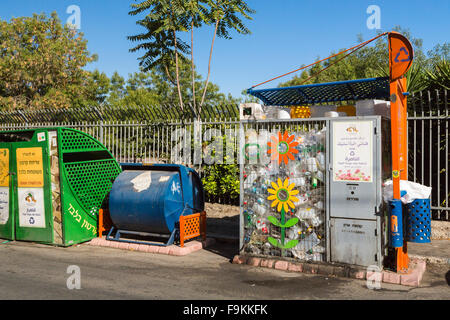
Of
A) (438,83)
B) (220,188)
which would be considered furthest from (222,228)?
(438,83)

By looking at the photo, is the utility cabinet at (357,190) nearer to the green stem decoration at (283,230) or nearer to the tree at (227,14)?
the green stem decoration at (283,230)

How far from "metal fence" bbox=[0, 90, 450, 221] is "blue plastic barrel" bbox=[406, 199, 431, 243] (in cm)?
293

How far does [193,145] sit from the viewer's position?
1025cm

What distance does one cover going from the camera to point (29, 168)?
743cm

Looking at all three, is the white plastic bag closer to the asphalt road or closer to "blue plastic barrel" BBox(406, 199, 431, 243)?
"blue plastic barrel" BBox(406, 199, 431, 243)

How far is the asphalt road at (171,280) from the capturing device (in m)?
4.67

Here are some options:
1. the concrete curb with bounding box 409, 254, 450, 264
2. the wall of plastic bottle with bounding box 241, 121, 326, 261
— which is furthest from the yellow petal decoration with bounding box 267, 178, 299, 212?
the concrete curb with bounding box 409, 254, 450, 264

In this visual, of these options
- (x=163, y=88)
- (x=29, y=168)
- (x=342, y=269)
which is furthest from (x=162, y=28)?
(x=163, y=88)

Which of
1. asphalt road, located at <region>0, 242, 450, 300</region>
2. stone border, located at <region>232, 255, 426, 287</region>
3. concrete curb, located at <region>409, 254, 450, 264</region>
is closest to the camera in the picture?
asphalt road, located at <region>0, 242, 450, 300</region>

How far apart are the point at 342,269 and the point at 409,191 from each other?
4.39 ft

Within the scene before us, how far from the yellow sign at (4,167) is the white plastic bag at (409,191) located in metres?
6.58

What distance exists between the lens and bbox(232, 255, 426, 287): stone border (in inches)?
200

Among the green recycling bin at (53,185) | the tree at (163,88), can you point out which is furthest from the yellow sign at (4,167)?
the tree at (163,88)
